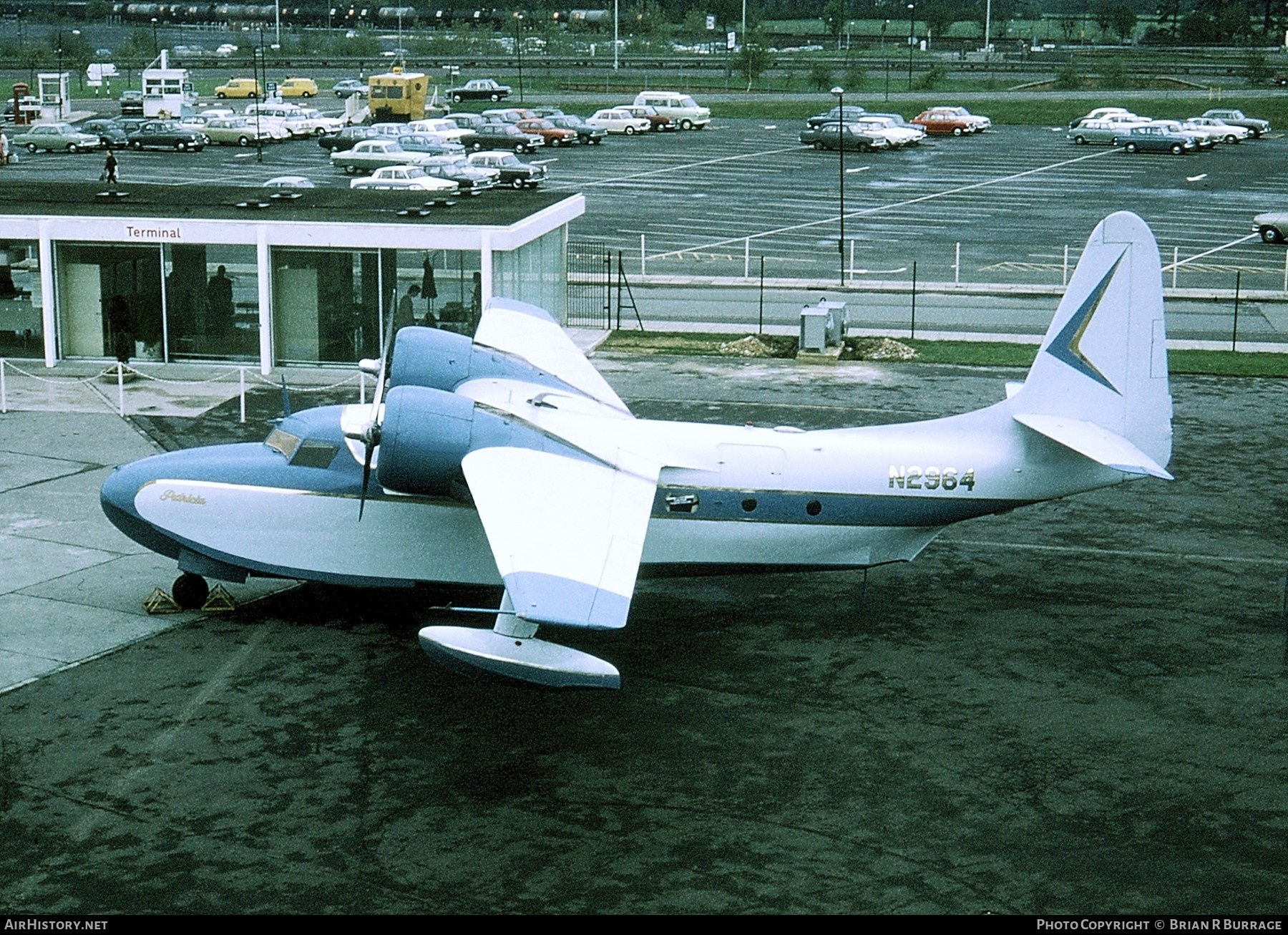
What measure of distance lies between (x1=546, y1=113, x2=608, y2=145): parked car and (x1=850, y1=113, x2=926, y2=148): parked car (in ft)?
53.5

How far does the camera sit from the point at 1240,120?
9556 cm

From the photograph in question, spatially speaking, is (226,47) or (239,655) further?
Result: (226,47)

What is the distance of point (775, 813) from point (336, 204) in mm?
30204

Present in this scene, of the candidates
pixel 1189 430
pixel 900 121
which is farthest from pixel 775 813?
pixel 900 121

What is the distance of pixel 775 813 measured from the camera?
51.4ft

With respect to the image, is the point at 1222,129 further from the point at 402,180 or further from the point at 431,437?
the point at 431,437

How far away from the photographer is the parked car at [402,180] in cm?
6406

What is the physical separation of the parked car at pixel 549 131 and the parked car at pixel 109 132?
23.9 metres

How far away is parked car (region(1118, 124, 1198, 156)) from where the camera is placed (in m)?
87.9

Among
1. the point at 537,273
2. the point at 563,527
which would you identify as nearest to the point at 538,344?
the point at 563,527

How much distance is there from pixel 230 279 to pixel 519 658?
952 inches

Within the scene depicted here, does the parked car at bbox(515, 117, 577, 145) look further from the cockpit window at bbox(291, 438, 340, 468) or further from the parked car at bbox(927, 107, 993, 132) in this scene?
the cockpit window at bbox(291, 438, 340, 468)

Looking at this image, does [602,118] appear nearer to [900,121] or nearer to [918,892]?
[900,121]

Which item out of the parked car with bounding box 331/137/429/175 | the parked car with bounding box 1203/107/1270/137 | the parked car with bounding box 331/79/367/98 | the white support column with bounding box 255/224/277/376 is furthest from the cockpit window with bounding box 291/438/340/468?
the parked car with bounding box 331/79/367/98
